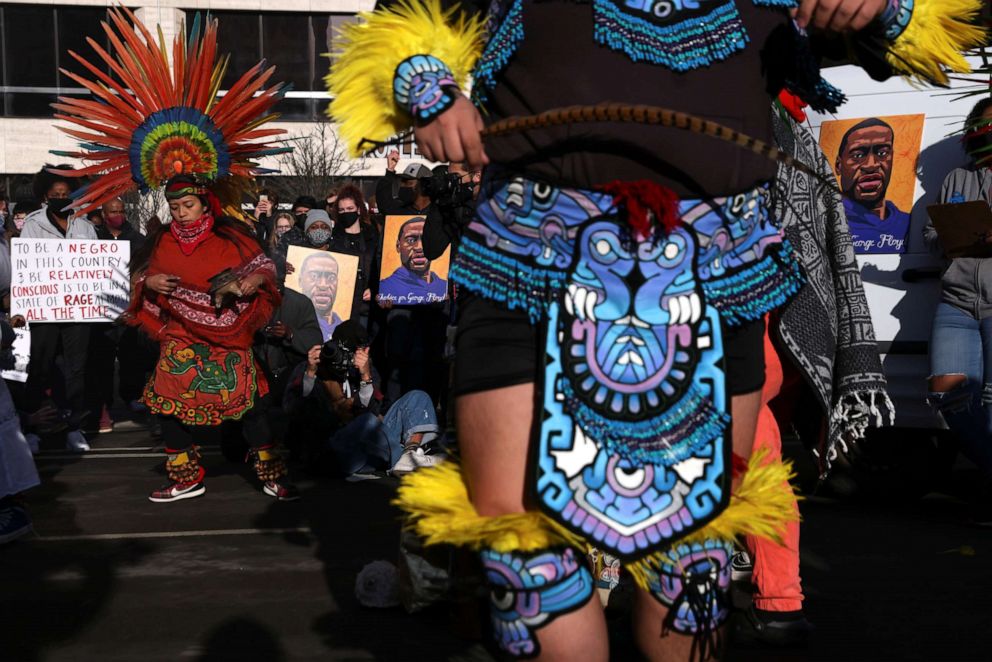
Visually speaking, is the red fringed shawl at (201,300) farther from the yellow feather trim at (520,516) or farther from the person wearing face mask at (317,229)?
the yellow feather trim at (520,516)

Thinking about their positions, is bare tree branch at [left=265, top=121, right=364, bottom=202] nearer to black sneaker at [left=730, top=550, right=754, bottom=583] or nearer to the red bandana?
the red bandana

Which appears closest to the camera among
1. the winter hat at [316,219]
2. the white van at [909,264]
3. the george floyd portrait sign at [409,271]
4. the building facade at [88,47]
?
the white van at [909,264]

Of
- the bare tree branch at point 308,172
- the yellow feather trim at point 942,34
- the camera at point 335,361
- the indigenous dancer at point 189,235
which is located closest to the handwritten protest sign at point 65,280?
the indigenous dancer at point 189,235

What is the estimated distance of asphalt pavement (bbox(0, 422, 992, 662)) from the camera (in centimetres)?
441

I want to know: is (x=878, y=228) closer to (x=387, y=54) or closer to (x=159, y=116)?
(x=159, y=116)

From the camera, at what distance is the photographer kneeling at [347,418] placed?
26.9 feet

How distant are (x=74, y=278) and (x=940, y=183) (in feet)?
23.9

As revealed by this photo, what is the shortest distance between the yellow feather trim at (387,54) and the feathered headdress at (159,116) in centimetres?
520

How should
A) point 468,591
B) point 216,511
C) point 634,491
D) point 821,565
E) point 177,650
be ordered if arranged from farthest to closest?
point 216,511 < point 821,565 < point 177,650 < point 468,591 < point 634,491

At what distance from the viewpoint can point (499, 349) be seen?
2350mm

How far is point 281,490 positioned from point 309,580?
2131mm

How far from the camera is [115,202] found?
1122 centimetres

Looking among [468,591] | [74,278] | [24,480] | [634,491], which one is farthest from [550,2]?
[74,278]

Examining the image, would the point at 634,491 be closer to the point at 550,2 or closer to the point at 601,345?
the point at 601,345
